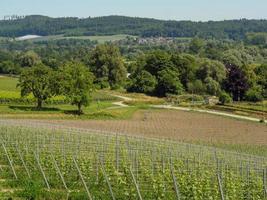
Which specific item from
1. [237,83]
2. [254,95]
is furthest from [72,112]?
[237,83]

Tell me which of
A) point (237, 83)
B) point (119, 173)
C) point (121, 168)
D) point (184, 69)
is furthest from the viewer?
point (184, 69)

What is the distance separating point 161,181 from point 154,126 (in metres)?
28.1

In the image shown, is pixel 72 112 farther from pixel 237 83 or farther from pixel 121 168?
pixel 121 168

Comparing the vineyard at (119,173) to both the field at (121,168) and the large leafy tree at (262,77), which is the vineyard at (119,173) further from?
the large leafy tree at (262,77)

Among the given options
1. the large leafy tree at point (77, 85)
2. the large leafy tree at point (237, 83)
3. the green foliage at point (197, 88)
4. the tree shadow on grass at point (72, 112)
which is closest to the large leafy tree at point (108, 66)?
the green foliage at point (197, 88)

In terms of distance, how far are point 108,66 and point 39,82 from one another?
34999mm

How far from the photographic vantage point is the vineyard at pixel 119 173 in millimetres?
15180

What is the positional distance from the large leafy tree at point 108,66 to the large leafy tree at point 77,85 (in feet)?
106

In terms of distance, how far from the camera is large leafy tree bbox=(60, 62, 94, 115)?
5091 centimetres

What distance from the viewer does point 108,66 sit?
85.8 meters

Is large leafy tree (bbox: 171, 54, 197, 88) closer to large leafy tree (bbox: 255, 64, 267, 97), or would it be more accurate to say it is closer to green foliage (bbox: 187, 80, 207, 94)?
green foliage (bbox: 187, 80, 207, 94)

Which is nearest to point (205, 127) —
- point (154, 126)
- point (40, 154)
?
point (154, 126)

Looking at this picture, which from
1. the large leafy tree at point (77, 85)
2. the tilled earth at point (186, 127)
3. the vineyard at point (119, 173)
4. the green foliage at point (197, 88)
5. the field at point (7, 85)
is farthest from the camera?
the green foliage at point (197, 88)

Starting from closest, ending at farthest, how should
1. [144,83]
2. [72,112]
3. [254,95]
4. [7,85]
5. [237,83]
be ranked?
[72,112] < [254,95] < [237,83] < [144,83] < [7,85]
